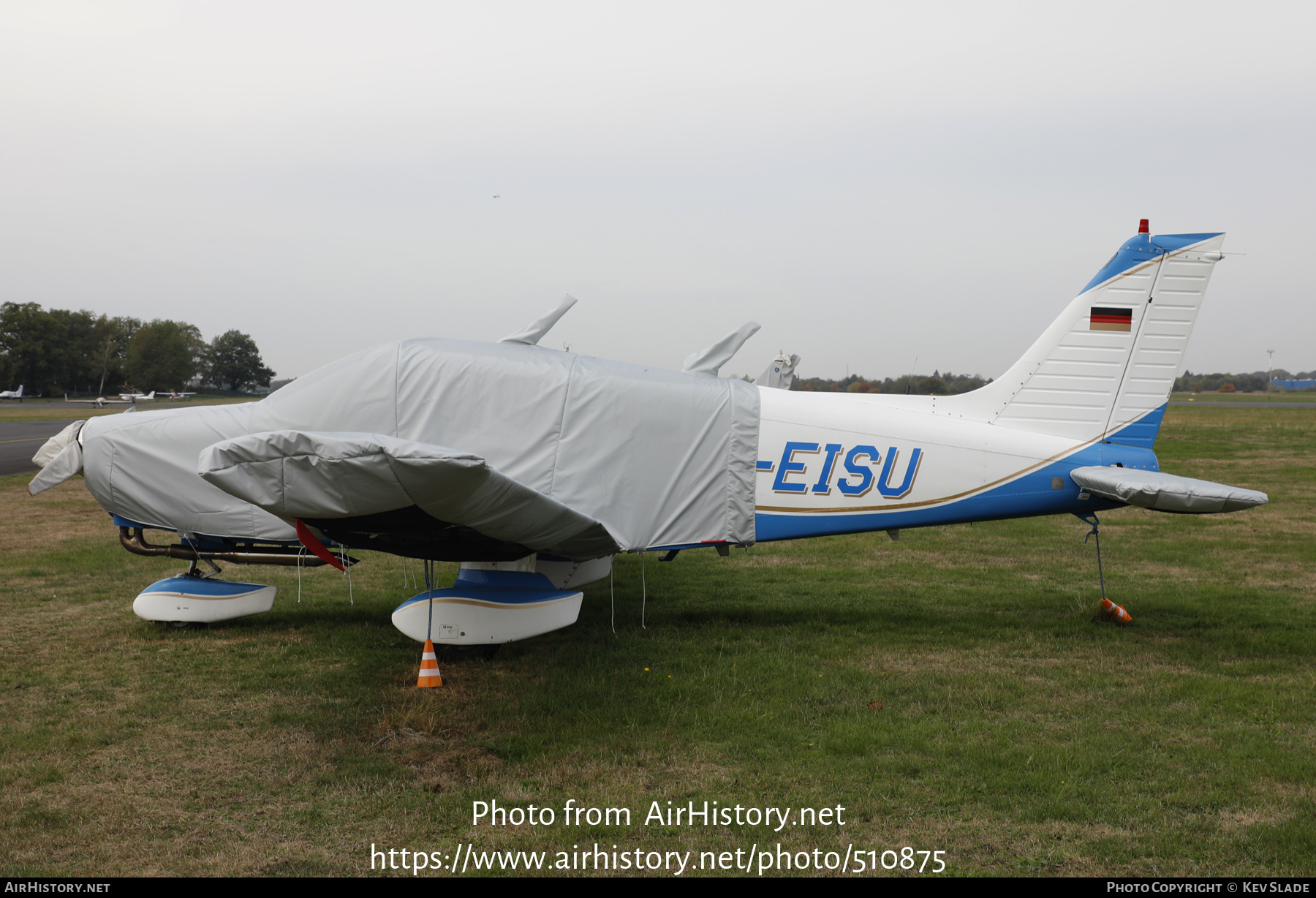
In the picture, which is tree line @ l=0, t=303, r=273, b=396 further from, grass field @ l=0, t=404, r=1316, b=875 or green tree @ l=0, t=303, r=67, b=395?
grass field @ l=0, t=404, r=1316, b=875

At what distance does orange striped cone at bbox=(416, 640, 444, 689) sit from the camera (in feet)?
17.2

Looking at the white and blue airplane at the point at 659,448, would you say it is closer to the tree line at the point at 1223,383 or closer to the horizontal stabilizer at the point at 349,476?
the horizontal stabilizer at the point at 349,476

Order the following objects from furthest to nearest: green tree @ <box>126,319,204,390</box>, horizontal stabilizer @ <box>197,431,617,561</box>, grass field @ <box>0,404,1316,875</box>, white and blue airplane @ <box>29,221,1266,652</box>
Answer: green tree @ <box>126,319,204,390</box> < white and blue airplane @ <box>29,221,1266,652</box> < horizontal stabilizer @ <box>197,431,617,561</box> < grass field @ <box>0,404,1316,875</box>

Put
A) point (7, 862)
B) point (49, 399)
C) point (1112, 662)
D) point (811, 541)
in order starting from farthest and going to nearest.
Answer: point (49, 399)
point (811, 541)
point (1112, 662)
point (7, 862)

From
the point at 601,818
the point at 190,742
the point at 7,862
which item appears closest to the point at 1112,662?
the point at 601,818

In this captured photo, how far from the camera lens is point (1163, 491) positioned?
18.8 feet

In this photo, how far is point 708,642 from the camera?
6387mm

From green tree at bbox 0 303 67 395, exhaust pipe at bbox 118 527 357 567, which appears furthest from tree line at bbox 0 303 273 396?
exhaust pipe at bbox 118 527 357 567

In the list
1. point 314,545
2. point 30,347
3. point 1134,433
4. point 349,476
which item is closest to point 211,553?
point 314,545

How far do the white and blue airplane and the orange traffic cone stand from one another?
0.88m

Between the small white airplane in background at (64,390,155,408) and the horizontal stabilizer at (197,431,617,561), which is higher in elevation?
the horizontal stabilizer at (197,431,617,561)

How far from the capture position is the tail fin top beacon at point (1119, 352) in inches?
253

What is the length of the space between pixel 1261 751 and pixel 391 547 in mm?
4994

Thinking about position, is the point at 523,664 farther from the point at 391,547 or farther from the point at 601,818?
the point at 601,818
